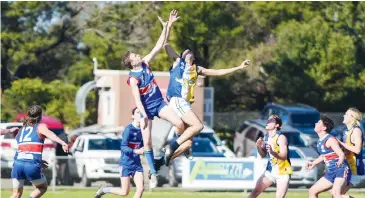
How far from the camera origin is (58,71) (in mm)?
57156

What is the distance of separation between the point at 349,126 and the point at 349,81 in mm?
32305

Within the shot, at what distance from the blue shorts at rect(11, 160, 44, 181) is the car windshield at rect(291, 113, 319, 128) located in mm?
27282

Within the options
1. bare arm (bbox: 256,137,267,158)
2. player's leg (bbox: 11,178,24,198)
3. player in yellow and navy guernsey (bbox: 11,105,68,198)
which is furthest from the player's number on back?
bare arm (bbox: 256,137,267,158)

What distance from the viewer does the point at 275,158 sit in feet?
56.0

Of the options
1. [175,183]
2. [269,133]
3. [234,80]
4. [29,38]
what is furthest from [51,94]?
[269,133]

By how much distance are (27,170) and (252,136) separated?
77.0ft

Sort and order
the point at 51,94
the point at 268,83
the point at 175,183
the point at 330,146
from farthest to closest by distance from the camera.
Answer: the point at 268,83 → the point at 51,94 → the point at 175,183 → the point at 330,146

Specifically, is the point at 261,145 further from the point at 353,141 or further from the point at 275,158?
the point at 353,141

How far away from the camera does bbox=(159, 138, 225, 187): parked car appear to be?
2941 cm

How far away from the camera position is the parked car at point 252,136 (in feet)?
121

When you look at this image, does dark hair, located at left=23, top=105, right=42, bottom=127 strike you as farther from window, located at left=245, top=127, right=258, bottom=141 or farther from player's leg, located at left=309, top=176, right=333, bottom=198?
window, located at left=245, top=127, right=258, bottom=141

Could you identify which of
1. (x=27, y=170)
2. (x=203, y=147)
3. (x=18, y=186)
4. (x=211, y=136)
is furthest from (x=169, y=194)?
(x=27, y=170)

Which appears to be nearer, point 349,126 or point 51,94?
point 349,126

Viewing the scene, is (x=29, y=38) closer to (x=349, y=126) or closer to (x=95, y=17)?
(x=95, y=17)
